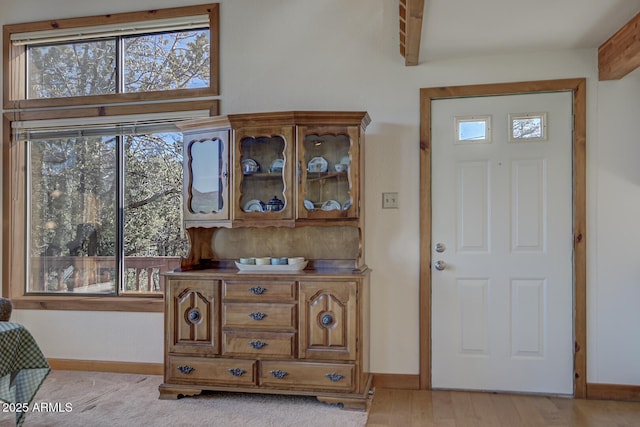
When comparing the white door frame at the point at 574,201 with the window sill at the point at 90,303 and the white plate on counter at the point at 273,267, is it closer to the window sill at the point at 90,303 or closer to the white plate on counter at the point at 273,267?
the white plate on counter at the point at 273,267

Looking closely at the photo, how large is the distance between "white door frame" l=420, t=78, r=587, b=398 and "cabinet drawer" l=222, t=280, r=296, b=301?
36.7 inches

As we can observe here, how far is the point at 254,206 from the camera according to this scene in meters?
3.03

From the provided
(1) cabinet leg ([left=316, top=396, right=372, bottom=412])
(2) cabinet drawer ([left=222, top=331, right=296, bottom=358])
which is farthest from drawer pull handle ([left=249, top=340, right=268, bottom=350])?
(1) cabinet leg ([left=316, top=396, right=372, bottom=412])

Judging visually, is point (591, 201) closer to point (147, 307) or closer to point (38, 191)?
point (147, 307)

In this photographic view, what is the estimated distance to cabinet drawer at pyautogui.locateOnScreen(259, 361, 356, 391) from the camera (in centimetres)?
275

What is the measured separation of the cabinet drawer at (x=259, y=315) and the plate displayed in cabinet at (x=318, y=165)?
2.91 feet

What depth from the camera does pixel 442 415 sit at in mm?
2670

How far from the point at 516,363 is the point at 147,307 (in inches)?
105

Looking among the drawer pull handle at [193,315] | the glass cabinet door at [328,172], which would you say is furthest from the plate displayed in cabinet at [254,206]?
the drawer pull handle at [193,315]

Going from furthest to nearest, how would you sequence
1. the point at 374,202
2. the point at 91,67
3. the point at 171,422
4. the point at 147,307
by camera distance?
the point at 91,67 → the point at 147,307 → the point at 374,202 → the point at 171,422

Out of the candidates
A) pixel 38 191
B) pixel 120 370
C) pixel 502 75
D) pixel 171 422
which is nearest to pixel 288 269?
pixel 171 422

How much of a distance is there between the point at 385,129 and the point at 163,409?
7.58ft

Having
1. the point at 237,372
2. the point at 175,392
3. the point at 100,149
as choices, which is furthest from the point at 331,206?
the point at 100,149

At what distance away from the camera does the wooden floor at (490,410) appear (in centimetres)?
257
